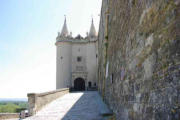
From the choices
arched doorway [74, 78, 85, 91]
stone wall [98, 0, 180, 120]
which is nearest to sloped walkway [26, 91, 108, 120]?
stone wall [98, 0, 180, 120]

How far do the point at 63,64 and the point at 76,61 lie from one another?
2.75m

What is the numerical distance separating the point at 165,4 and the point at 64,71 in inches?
1021

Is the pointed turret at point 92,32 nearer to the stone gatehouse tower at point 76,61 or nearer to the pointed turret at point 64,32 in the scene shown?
the stone gatehouse tower at point 76,61

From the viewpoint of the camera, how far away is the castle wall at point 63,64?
26.9 metres

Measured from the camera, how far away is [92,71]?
28297mm

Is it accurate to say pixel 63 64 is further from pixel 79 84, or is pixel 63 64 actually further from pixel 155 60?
pixel 155 60

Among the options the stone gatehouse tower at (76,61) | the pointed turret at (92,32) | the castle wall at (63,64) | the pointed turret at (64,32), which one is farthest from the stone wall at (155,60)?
the pointed turret at (64,32)

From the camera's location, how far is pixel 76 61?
29.3m

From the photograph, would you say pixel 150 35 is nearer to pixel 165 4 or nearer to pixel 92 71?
pixel 165 4

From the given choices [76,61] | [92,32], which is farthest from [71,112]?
[92,32]

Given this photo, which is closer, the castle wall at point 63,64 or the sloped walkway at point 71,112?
the sloped walkway at point 71,112

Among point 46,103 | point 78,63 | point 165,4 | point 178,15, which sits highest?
point 78,63

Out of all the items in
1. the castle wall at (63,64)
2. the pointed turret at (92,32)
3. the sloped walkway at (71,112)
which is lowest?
the sloped walkway at (71,112)

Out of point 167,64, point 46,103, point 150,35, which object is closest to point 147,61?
point 150,35
